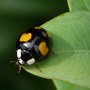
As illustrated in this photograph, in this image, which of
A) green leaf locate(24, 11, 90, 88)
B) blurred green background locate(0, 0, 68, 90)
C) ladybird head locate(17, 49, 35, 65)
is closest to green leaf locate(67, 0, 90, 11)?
green leaf locate(24, 11, 90, 88)

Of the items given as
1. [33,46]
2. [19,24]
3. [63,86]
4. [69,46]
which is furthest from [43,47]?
[19,24]

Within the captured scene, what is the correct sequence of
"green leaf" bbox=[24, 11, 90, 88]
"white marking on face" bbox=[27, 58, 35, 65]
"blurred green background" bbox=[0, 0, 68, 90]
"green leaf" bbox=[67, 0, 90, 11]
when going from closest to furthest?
"green leaf" bbox=[24, 11, 90, 88] → "white marking on face" bbox=[27, 58, 35, 65] → "green leaf" bbox=[67, 0, 90, 11] → "blurred green background" bbox=[0, 0, 68, 90]

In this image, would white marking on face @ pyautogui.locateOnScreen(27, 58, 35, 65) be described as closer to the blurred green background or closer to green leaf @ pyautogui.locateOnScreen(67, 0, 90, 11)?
green leaf @ pyautogui.locateOnScreen(67, 0, 90, 11)

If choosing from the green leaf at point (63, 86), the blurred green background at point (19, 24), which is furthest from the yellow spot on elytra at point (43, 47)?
the blurred green background at point (19, 24)

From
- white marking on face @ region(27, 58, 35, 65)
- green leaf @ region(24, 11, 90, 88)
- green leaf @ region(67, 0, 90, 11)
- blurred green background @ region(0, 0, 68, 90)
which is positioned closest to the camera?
green leaf @ region(24, 11, 90, 88)

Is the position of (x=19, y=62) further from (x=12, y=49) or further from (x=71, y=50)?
(x=12, y=49)

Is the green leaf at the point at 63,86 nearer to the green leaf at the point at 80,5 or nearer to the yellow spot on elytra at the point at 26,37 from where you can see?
the yellow spot on elytra at the point at 26,37
